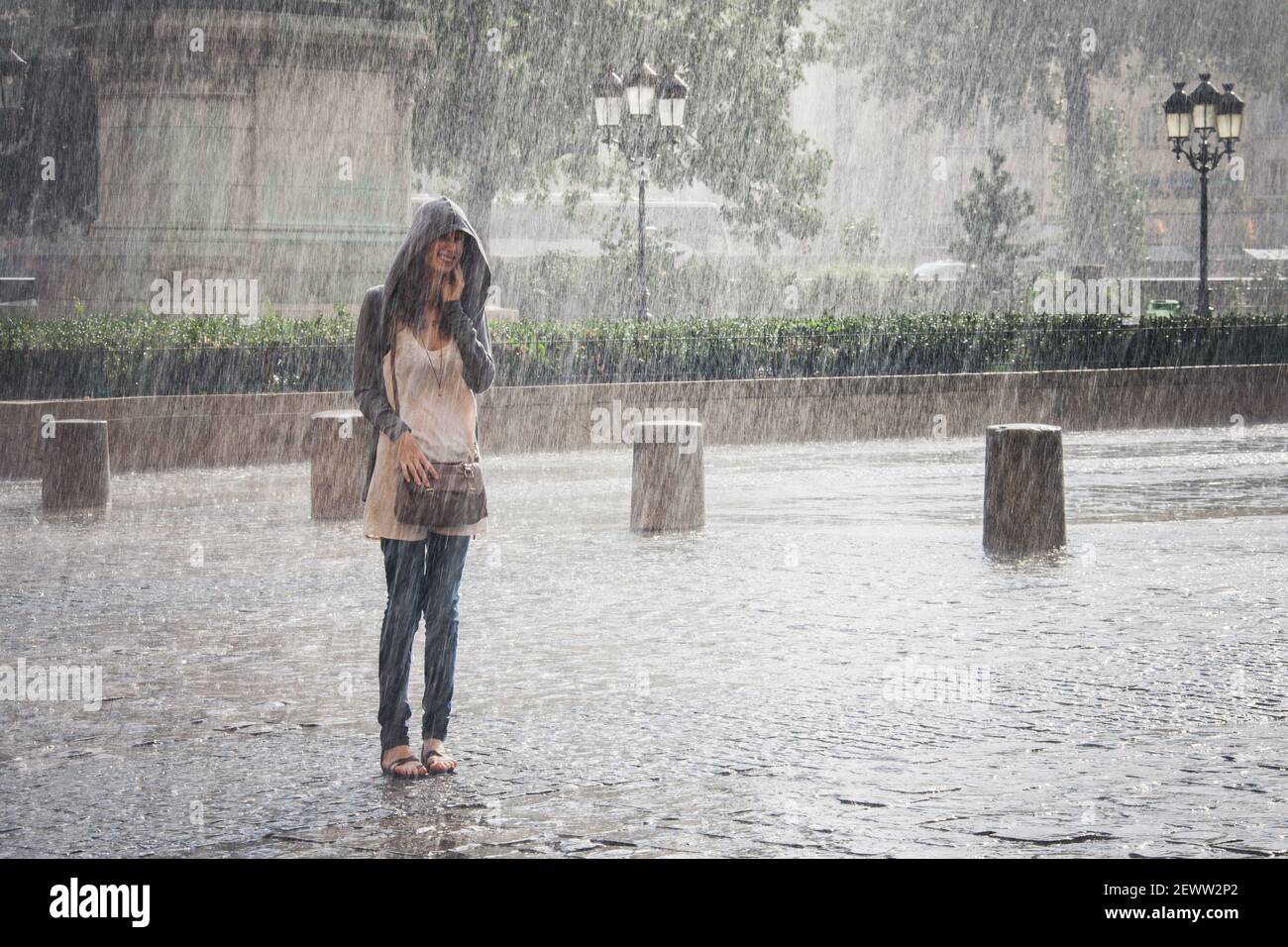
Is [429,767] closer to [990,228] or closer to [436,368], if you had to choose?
[436,368]

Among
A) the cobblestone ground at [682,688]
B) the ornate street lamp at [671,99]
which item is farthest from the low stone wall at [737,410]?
the ornate street lamp at [671,99]

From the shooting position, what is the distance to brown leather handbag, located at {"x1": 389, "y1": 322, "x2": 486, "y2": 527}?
6.72 metres

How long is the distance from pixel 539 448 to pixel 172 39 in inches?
296

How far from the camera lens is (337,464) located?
1448 cm

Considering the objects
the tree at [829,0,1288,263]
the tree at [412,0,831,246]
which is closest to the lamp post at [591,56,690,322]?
the tree at [412,0,831,246]

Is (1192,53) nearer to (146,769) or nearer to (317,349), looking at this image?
(317,349)

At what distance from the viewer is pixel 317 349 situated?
21.0 meters

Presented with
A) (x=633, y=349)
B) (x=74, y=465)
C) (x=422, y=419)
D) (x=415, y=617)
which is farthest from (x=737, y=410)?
(x=422, y=419)

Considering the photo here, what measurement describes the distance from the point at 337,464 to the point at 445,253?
791 centimetres

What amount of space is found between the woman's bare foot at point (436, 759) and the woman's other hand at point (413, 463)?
37.1 inches

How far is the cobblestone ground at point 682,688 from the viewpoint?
6.16 meters

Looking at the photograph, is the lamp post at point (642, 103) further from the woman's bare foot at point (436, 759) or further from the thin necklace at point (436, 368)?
the woman's bare foot at point (436, 759)

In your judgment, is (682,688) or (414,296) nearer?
(414,296)

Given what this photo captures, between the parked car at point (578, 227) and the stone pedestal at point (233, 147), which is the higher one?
the parked car at point (578, 227)
